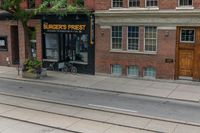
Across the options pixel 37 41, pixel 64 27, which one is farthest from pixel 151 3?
pixel 37 41

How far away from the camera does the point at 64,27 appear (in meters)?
24.5

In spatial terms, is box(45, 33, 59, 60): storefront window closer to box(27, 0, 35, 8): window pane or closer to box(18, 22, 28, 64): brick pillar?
box(18, 22, 28, 64): brick pillar

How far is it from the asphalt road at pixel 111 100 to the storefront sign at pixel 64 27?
5.57 meters

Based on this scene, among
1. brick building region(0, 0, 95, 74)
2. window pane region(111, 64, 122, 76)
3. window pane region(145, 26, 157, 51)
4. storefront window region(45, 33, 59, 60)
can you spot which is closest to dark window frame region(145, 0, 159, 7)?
window pane region(145, 26, 157, 51)

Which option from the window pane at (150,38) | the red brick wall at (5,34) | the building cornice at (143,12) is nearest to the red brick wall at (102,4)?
the building cornice at (143,12)

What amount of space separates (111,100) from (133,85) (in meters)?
3.86

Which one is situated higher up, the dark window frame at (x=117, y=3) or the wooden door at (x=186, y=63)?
the dark window frame at (x=117, y=3)

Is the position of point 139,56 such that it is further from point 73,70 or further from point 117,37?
point 73,70

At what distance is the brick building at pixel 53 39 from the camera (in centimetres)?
2373

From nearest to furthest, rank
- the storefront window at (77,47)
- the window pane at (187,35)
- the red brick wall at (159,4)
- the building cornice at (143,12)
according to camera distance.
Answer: the building cornice at (143,12)
the red brick wall at (159,4)
the window pane at (187,35)
the storefront window at (77,47)

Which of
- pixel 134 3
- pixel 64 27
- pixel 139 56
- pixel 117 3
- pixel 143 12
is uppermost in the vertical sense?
pixel 117 3

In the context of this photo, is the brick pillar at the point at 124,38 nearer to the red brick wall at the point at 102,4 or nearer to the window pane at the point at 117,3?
the window pane at the point at 117,3

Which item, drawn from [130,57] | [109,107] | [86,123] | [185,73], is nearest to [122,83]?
[130,57]

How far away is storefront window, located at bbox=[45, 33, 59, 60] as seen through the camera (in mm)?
25734
